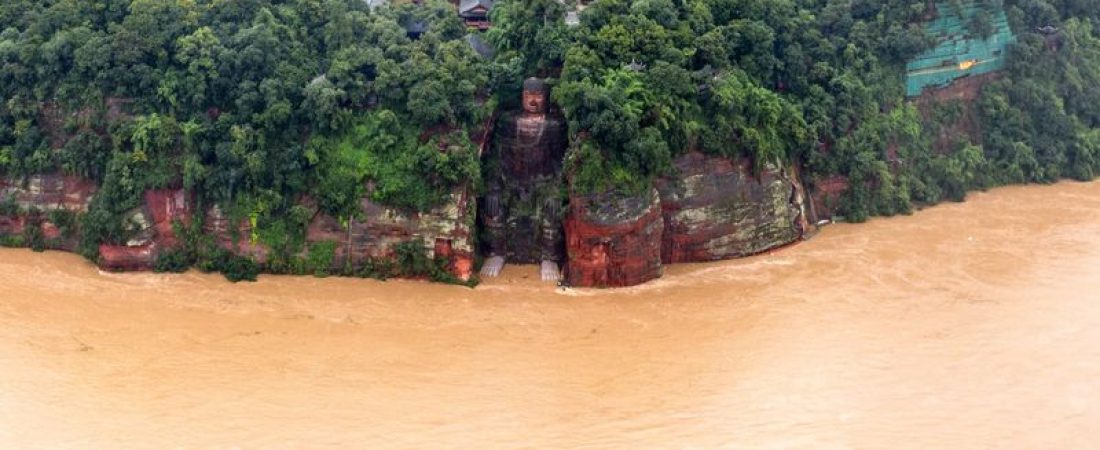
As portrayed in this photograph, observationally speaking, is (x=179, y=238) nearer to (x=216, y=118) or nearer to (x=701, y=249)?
(x=216, y=118)

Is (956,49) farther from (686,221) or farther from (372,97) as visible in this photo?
(372,97)

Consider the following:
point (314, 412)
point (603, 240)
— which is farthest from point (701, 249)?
point (314, 412)

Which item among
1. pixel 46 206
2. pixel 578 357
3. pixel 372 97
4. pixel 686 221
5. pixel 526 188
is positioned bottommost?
pixel 578 357

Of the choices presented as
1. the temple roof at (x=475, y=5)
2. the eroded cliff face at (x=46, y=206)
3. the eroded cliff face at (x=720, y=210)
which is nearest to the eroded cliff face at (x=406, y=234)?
the eroded cliff face at (x=720, y=210)

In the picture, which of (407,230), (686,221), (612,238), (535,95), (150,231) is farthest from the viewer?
(686,221)

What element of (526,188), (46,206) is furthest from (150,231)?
(526,188)

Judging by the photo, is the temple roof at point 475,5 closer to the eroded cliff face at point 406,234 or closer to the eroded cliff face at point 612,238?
the eroded cliff face at point 406,234
